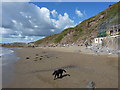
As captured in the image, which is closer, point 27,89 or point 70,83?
point 27,89

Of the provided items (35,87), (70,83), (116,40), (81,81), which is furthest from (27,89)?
(116,40)

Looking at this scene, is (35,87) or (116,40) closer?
(35,87)

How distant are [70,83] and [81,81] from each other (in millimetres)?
865

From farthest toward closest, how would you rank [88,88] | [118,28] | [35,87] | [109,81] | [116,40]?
[118,28] < [116,40] < [109,81] < [35,87] < [88,88]

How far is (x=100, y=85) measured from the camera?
23.6 ft

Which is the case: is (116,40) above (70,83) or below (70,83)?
above

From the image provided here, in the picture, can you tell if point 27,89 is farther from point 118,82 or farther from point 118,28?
point 118,28

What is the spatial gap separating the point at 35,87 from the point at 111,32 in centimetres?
4945

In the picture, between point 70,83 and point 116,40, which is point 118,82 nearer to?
point 70,83

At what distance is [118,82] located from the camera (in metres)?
7.59

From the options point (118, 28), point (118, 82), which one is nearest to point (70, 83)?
point (118, 82)

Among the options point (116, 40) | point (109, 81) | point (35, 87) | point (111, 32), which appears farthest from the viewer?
point (111, 32)

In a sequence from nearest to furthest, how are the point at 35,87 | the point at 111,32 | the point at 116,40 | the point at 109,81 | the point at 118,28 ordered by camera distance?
the point at 35,87
the point at 109,81
the point at 116,40
the point at 118,28
the point at 111,32

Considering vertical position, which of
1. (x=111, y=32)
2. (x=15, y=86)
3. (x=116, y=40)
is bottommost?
(x=15, y=86)
